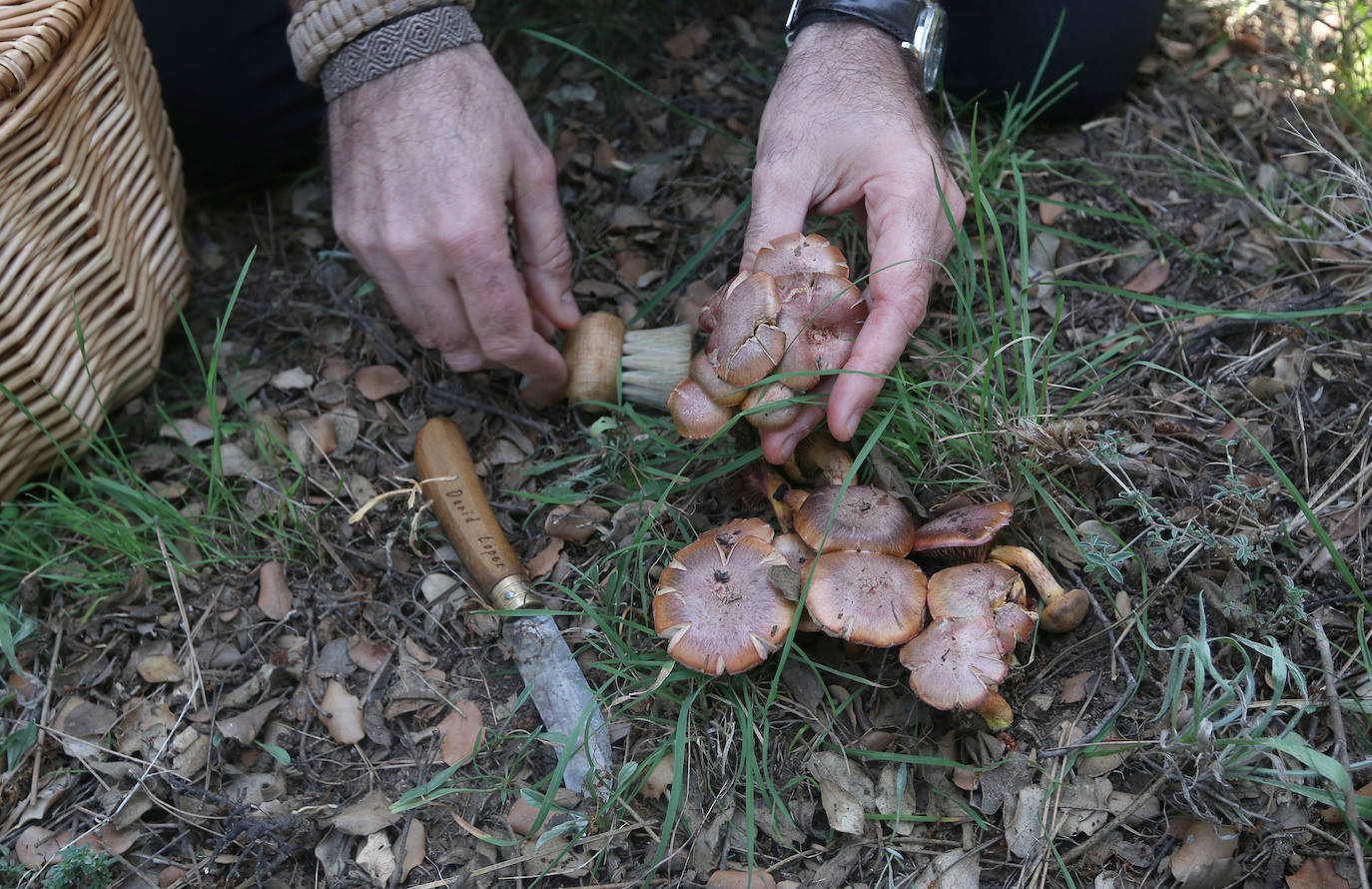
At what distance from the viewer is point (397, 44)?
2.43 meters

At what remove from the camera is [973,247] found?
2830 mm

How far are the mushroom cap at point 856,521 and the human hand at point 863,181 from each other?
0.14 metres

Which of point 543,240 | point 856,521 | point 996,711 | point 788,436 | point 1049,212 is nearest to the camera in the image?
point 996,711

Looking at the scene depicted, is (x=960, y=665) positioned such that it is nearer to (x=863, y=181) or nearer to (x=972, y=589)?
(x=972, y=589)

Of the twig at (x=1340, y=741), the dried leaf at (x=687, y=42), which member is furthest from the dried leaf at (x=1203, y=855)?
the dried leaf at (x=687, y=42)

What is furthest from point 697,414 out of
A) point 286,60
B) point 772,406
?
point 286,60

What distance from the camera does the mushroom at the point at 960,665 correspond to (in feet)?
6.09

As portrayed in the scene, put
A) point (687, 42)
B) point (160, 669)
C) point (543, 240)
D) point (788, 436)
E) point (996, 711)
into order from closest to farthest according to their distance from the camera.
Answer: point (996, 711) → point (788, 436) → point (160, 669) → point (543, 240) → point (687, 42)

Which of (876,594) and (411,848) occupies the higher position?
(876,594)

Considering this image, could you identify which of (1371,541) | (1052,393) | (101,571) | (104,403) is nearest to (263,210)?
(104,403)

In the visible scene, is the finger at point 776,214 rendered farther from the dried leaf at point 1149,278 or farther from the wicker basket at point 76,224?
the wicker basket at point 76,224

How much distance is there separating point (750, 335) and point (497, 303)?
0.69m

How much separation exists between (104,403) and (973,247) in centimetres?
259

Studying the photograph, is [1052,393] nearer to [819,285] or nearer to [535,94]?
[819,285]
